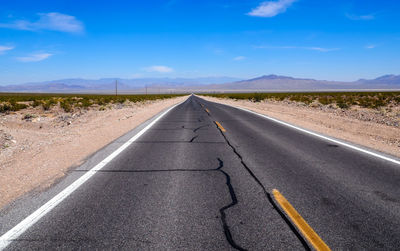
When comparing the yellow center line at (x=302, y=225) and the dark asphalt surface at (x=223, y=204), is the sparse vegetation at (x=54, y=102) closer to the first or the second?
the dark asphalt surface at (x=223, y=204)

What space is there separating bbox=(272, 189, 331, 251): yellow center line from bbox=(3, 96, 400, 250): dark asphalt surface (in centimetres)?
8

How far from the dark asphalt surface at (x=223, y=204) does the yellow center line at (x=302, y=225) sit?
0.08 meters

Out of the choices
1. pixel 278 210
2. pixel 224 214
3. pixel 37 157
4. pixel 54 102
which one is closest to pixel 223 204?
pixel 224 214

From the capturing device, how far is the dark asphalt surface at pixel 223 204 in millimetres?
3174

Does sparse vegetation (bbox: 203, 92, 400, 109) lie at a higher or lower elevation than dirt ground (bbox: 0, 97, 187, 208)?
higher

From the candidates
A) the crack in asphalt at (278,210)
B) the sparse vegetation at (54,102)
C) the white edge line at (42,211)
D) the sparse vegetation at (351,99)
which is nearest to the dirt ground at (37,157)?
the white edge line at (42,211)

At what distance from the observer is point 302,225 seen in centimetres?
350

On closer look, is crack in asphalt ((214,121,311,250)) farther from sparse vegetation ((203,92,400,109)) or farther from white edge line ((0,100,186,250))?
sparse vegetation ((203,92,400,109))

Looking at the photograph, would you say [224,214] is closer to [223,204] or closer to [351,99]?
[223,204]

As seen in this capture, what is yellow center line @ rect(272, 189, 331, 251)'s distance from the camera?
309 centimetres

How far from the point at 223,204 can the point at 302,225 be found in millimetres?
1102

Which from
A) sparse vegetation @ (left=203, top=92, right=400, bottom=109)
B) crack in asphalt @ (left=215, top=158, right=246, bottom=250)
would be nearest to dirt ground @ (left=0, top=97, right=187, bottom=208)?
crack in asphalt @ (left=215, top=158, right=246, bottom=250)

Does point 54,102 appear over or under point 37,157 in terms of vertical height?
over

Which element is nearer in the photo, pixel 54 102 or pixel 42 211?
pixel 42 211
